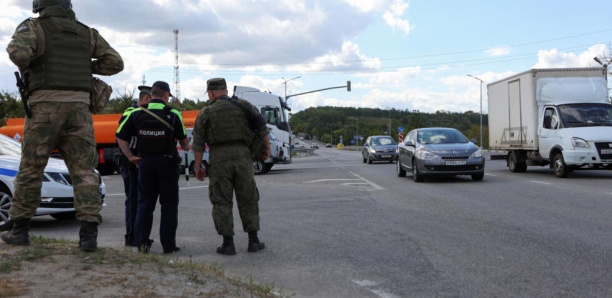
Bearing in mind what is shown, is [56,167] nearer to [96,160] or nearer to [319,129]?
[96,160]

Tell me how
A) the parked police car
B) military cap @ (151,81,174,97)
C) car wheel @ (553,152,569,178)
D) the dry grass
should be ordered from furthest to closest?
car wheel @ (553,152,569,178)
the parked police car
military cap @ (151,81,174,97)
the dry grass

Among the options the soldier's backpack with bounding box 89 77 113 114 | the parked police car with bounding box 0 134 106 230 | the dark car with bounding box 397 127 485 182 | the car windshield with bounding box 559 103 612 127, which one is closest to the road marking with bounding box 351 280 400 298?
the soldier's backpack with bounding box 89 77 113 114

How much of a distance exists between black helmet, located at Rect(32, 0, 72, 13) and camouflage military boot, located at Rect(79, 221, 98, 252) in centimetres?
172

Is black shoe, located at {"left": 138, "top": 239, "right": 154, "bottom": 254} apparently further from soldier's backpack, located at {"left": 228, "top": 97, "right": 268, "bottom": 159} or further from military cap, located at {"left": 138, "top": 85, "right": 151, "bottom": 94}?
military cap, located at {"left": 138, "top": 85, "right": 151, "bottom": 94}

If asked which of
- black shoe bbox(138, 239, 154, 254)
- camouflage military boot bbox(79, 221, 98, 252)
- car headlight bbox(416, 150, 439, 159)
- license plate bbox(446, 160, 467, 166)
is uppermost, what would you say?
car headlight bbox(416, 150, 439, 159)

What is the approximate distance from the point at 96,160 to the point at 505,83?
17707 mm

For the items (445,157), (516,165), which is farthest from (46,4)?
(516,165)

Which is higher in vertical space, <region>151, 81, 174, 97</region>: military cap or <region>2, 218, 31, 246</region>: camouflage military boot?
<region>151, 81, 174, 97</region>: military cap

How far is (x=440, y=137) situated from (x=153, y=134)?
12050mm

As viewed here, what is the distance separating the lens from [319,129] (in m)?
182

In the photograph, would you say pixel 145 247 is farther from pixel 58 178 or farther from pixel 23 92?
pixel 58 178

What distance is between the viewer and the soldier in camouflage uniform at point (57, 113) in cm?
457

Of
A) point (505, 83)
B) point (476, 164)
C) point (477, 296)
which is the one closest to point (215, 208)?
point (477, 296)

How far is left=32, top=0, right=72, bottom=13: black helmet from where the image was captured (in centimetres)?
466
